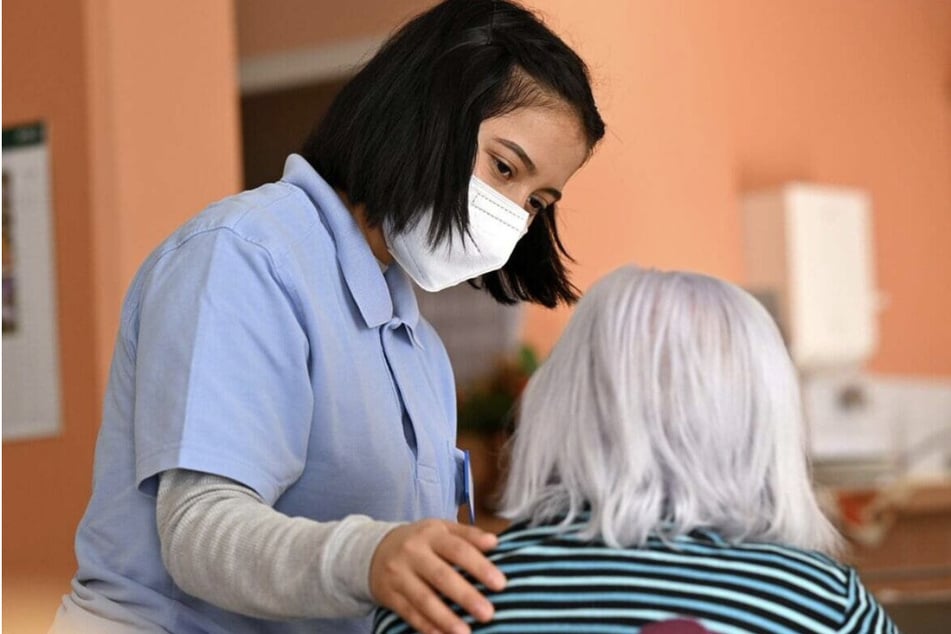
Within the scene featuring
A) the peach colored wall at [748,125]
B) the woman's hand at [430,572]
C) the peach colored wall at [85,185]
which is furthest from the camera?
the peach colored wall at [748,125]

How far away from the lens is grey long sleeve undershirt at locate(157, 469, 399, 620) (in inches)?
43.2

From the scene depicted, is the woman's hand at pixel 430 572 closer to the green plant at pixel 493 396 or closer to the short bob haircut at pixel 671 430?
the short bob haircut at pixel 671 430

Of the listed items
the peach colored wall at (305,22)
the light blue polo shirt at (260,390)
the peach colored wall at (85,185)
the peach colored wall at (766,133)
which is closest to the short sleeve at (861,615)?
the light blue polo shirt at (260,390)

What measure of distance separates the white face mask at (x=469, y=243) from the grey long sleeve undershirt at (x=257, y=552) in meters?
0.37

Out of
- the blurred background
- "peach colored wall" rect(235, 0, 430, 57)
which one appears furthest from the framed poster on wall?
"peach colored wall" rect(235, 0, 430, 57)

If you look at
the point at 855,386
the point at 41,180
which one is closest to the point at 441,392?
the point at 41,180

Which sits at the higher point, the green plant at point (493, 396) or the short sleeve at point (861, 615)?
the short sleeve at point (861, 615)

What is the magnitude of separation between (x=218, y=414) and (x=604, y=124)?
611mm

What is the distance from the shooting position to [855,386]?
22.2 ft

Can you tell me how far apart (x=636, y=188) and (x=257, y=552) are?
16.0 ft

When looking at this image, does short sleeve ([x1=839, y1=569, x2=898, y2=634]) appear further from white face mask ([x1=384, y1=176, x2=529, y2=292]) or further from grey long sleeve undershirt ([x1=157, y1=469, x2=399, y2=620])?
white face mask ([x1=384, y1=176, x2=529, y2=292])

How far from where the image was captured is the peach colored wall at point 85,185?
10.8ft

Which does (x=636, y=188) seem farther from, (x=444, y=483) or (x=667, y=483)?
(x=667, y=483)

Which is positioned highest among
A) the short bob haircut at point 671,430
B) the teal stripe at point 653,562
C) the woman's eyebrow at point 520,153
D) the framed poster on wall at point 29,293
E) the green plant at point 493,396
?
the woman's eyebrow at point 520,153
